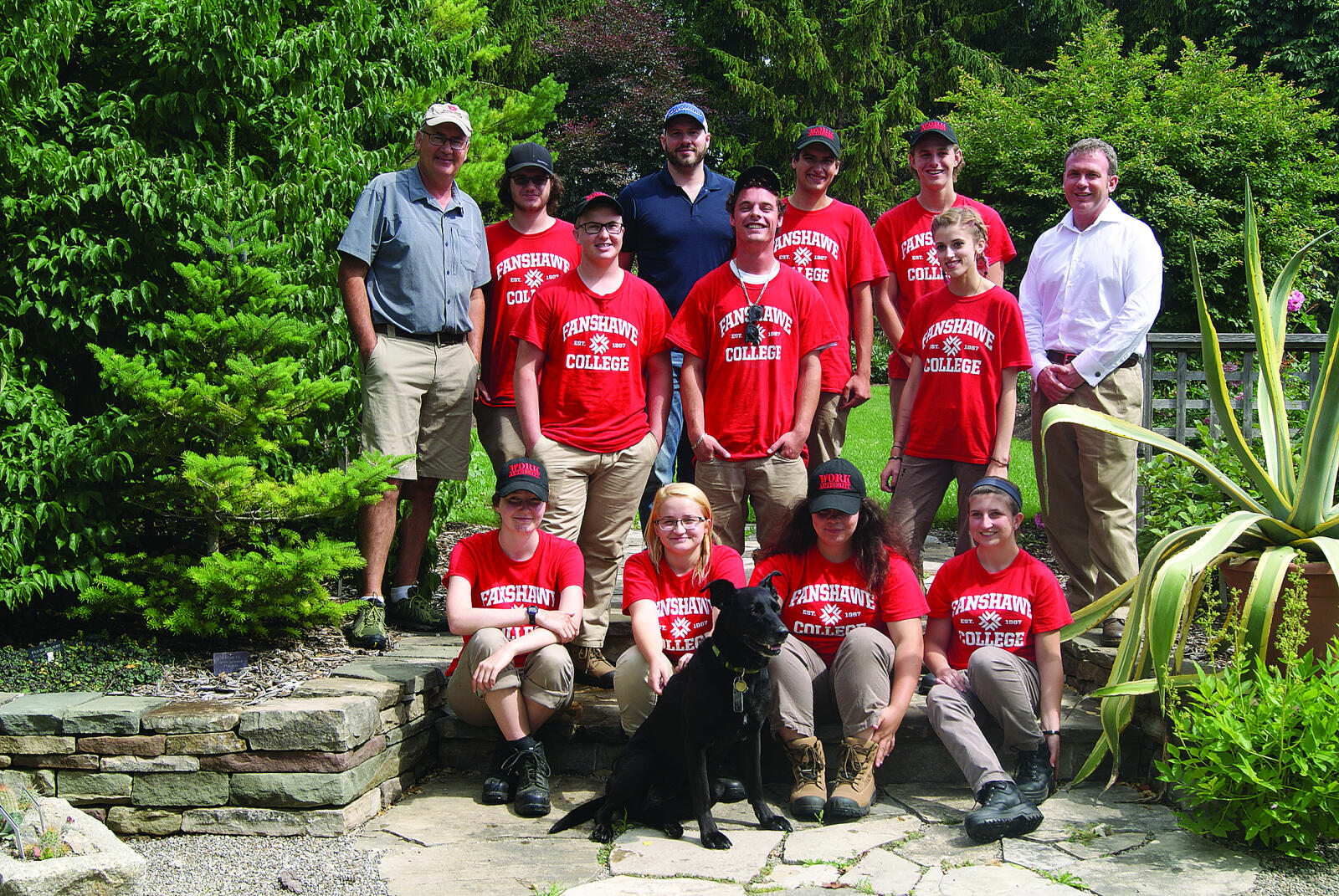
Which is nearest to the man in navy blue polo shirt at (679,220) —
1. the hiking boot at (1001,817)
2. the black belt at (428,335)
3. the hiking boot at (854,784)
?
the black belt at (428,335)

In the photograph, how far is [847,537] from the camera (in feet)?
11.8

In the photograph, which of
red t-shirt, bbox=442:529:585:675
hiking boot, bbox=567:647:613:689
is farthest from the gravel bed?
hiking boot, bbox=567:647:613:689

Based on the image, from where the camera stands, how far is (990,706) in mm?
3410

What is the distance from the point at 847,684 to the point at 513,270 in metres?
2.23

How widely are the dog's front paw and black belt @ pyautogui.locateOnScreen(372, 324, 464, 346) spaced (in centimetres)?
223

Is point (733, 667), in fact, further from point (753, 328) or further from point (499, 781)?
point (753, 328)

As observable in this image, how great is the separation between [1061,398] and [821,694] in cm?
151

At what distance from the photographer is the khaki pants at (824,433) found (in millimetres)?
4309

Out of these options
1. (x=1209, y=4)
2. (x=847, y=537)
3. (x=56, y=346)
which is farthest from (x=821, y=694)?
(x=1209, y=4)

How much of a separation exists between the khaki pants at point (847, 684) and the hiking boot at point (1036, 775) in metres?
0.47

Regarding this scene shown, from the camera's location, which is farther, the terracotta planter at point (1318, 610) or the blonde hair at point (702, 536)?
the blonde hair at point (702, 536)

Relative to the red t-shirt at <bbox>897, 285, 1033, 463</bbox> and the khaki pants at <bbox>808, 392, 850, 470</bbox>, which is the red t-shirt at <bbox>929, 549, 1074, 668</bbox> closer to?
the red t-shirt at <bbox>897, 285, 1033, 463</bbox>

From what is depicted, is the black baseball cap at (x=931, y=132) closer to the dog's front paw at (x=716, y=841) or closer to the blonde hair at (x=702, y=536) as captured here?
the blonde hair at (x=702, y=536)

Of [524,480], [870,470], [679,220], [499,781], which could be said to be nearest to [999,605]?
[524,480]
